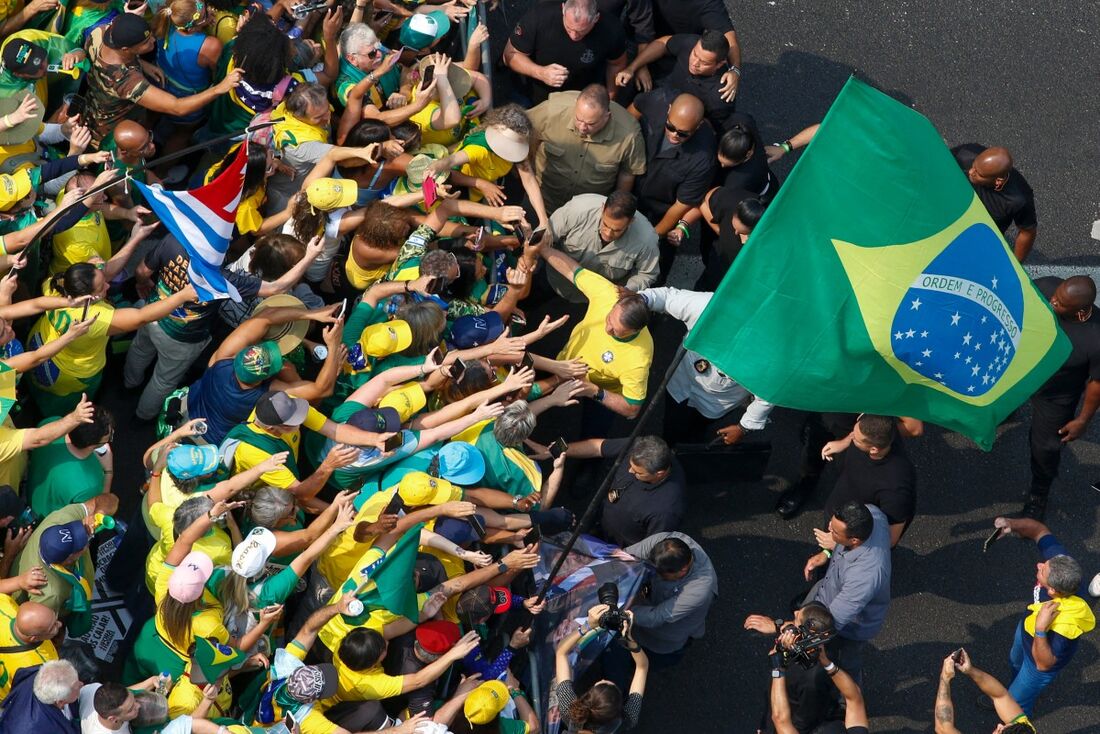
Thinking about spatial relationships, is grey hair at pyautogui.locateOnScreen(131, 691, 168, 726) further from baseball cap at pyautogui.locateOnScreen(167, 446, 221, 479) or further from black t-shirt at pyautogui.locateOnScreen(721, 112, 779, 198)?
black t-shirt at pyautogui.locateOnScreen(721, 112, 779, 198)

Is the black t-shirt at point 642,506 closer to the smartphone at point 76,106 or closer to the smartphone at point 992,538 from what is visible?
the smartphone at point 992,538

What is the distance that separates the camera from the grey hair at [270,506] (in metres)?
7.90

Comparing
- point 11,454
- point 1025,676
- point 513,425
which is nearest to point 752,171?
point 513,425

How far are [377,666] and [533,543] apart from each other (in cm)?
136

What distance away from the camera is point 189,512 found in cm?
773

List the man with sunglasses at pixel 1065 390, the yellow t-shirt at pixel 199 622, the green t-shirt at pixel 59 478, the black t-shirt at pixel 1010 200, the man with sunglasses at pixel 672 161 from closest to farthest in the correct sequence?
the yellow t-shirt at pixel 199 622
the green t-shirt at pixel 59 478
the man with sunglasses at pixel 1065 390
the man with sunglasses at pixel 672 161
the black t-shirt at pixel 1010 200

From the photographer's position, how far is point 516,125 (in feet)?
31.9

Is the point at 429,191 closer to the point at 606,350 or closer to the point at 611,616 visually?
the point at 606,350

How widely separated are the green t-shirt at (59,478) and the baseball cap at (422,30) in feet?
12.3

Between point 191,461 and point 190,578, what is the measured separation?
31.4 inches

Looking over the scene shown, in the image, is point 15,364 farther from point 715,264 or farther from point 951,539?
point 951,539

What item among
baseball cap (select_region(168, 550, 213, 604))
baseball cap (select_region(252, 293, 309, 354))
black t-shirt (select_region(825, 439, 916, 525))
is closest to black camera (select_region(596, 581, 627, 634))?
black t-shirt (select_region(825, 439, 916, 525))

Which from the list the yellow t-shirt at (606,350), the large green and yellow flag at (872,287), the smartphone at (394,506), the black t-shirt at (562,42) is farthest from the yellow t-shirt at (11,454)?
the black t-shirt at (562,42)

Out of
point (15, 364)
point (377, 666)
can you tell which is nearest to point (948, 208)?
point (377, 666)
